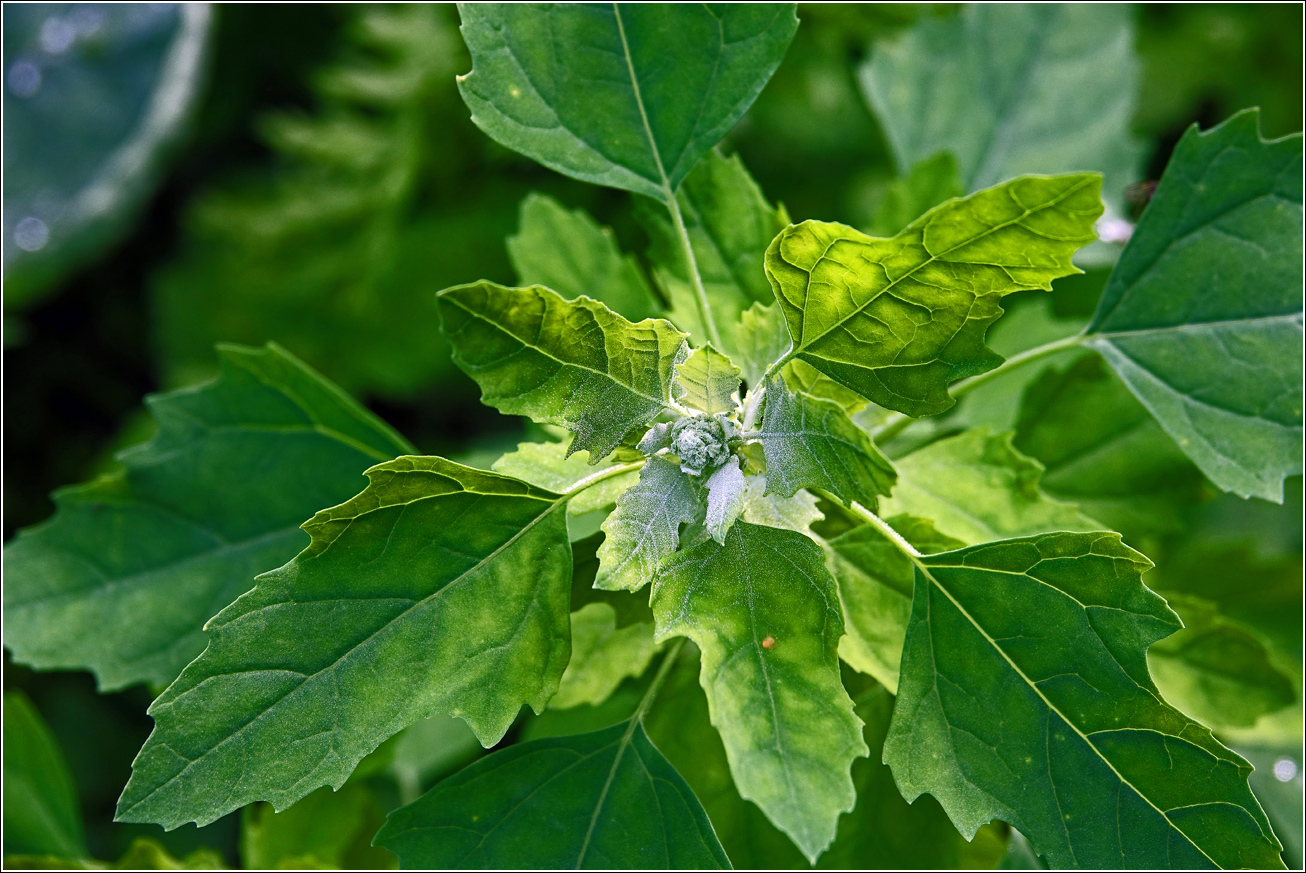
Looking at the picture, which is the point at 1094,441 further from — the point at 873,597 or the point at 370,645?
the point at 370,645

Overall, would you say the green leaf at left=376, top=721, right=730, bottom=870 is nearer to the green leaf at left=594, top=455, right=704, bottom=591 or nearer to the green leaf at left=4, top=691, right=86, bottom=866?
the green leaf at left=594, top=455, right=704, bottom=591

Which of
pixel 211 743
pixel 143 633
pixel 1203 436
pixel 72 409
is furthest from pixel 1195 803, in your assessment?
pixel 72 409

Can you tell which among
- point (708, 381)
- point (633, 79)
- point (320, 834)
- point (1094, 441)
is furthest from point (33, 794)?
point (1094, 441)

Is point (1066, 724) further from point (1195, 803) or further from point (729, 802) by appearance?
point (729, 802)

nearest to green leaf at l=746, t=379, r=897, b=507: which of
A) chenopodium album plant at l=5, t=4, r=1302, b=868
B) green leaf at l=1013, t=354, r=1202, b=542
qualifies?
chenopodium album plant at l=5, t=4, r=1302, b=868

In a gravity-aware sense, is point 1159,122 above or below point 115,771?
above

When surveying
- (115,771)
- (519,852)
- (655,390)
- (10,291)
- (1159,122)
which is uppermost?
(10,291)

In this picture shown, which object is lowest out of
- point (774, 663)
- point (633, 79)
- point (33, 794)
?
point (33, 794)
